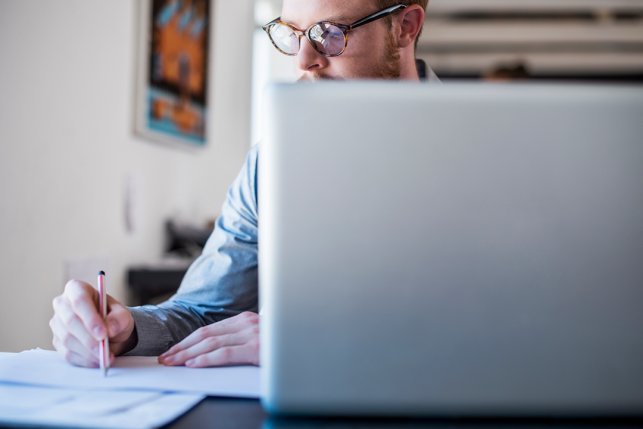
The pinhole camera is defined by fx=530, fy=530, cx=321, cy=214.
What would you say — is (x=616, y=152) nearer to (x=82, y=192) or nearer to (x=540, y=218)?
(x=540, y=218)

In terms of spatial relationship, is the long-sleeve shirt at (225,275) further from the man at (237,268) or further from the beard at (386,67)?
the beard at (386,67)

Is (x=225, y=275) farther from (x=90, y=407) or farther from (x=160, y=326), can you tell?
(x=90, y=407)

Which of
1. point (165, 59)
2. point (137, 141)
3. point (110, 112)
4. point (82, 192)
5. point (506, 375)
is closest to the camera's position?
point (506, 375)

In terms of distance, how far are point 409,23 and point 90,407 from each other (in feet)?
3.49

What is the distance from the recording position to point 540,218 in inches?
15.5

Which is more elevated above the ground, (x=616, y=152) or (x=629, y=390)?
(x=616, y=152)

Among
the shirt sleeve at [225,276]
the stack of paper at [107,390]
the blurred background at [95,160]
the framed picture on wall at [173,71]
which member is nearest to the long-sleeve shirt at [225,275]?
the shirt sleeve at [225,276]

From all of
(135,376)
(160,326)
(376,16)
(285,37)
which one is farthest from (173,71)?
(135,376)

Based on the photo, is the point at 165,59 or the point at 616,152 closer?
the point at 616,152

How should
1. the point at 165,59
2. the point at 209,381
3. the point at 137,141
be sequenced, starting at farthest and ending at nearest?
the point at 165,59
the point at 137,141
the point at 209,381

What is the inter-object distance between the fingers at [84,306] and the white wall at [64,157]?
35.8 inches

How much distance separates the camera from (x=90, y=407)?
1.42 ft

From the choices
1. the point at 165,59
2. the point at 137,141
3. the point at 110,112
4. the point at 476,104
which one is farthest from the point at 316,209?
the point at 165,59

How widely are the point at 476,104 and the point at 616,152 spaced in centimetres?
11
